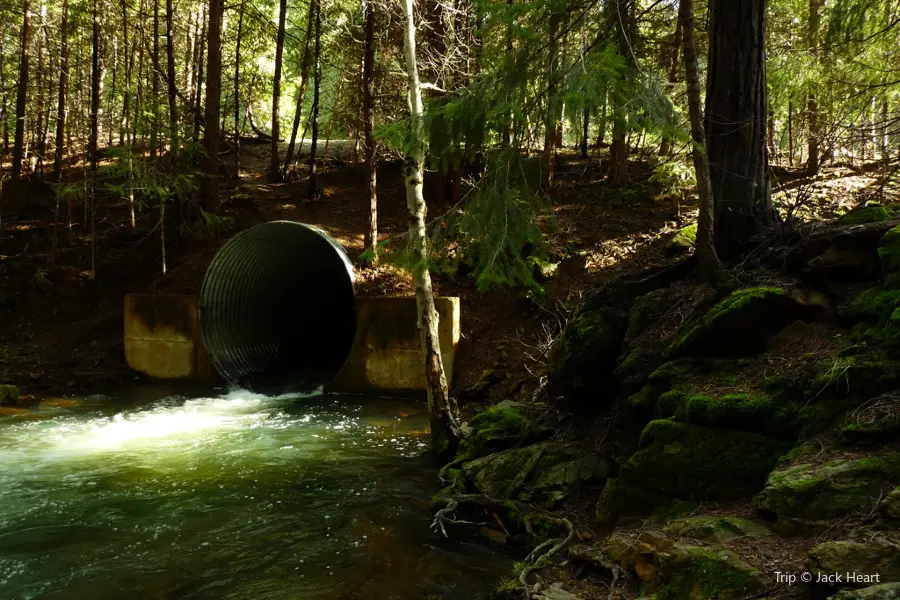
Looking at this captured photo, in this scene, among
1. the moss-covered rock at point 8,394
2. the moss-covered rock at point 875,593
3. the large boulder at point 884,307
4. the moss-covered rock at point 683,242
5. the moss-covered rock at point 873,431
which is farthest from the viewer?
the moss-covered rock at point 8,394

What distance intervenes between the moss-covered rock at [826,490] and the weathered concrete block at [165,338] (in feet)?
33.8

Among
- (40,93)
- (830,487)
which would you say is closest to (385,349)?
(830,487)

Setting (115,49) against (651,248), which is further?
(115,49)

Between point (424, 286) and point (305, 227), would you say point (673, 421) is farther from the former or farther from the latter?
point (305, 227)

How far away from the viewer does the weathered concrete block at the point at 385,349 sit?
11.0 metres

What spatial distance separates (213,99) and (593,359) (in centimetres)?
1014

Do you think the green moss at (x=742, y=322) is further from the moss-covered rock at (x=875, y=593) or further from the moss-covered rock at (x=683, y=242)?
the moss-covered rock at (x=683, y=242)

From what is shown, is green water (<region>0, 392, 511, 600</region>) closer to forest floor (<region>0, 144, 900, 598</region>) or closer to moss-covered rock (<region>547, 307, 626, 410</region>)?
moss-covered rock (<region>547, 307, 626, 410</region>)

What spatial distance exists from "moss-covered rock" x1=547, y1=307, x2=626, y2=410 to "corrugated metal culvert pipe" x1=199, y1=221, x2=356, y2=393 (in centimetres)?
524

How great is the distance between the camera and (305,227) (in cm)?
1049

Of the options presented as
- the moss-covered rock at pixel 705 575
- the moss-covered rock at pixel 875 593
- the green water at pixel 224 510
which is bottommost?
the green water at pixel 224 510

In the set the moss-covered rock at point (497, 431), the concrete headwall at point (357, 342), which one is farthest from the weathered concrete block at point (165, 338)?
the moss-covered rock at point (497, 431)

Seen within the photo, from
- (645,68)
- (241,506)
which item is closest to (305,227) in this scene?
(241,506)

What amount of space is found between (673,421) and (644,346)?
4.00 ft
